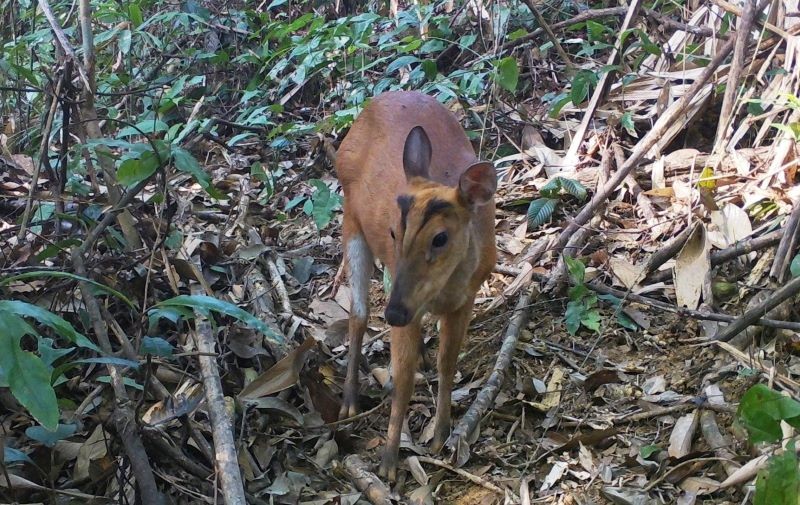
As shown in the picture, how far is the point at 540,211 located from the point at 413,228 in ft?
8.12

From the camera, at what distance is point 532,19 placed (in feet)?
26.9

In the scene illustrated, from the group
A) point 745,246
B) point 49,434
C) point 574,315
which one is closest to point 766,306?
point 745,246

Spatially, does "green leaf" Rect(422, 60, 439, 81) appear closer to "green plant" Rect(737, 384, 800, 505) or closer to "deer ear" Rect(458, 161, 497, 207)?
"deer ear" Rect(458, 161, 497, 207)

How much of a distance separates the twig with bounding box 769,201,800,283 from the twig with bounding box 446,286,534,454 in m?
1.49

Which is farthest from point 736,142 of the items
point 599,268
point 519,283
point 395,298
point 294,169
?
point 294,169

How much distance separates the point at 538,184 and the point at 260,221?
236cm

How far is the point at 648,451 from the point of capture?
4035 mm

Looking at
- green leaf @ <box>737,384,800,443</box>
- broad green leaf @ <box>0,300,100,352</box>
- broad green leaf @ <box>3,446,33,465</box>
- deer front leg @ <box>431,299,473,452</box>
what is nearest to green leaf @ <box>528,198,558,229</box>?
deer front leg @ <box>431,299,473,452</box>

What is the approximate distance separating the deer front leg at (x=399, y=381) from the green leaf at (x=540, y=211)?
7.20 feet

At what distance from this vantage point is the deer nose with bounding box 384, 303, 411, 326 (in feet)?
12.7

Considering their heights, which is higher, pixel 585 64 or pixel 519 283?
pixel 585 64

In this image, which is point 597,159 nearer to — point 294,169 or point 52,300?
point 294,169

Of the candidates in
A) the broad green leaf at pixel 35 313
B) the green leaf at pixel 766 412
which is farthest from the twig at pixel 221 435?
the green leaf at pixel 766 412

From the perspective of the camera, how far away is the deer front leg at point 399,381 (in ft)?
14.2
